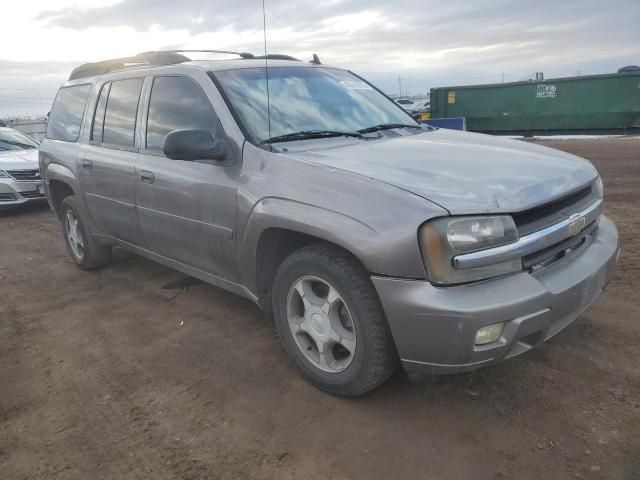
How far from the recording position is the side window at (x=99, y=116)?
453cm

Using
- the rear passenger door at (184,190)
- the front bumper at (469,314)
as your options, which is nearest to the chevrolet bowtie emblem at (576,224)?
the front bumper at (469,314)

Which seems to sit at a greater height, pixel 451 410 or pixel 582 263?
pixel 582 263

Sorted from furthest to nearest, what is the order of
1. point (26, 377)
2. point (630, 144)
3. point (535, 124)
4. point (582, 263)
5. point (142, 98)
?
point (535, 124) < point (630, 144) < point (142, 98) < point (26, 377) < point (582, 263)

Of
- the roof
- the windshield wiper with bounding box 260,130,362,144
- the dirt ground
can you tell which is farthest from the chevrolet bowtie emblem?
the roof

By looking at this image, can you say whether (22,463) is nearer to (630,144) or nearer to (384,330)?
(384,330)

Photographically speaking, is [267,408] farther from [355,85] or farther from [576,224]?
[355,85]

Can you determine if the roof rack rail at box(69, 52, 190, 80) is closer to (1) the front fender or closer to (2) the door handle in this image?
(2) the door handle

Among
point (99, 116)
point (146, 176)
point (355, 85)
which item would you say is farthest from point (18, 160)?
point (355, 85)

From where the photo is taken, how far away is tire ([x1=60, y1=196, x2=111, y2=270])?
5090 mm

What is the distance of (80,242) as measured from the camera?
208 inches

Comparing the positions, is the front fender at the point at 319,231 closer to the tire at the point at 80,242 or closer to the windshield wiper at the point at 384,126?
the windshield wiper at the point at 384,126

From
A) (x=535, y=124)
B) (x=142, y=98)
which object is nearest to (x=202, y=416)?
(x=142, y=98)

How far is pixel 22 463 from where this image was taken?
8.30 ft

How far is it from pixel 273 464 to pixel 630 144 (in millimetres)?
14518
